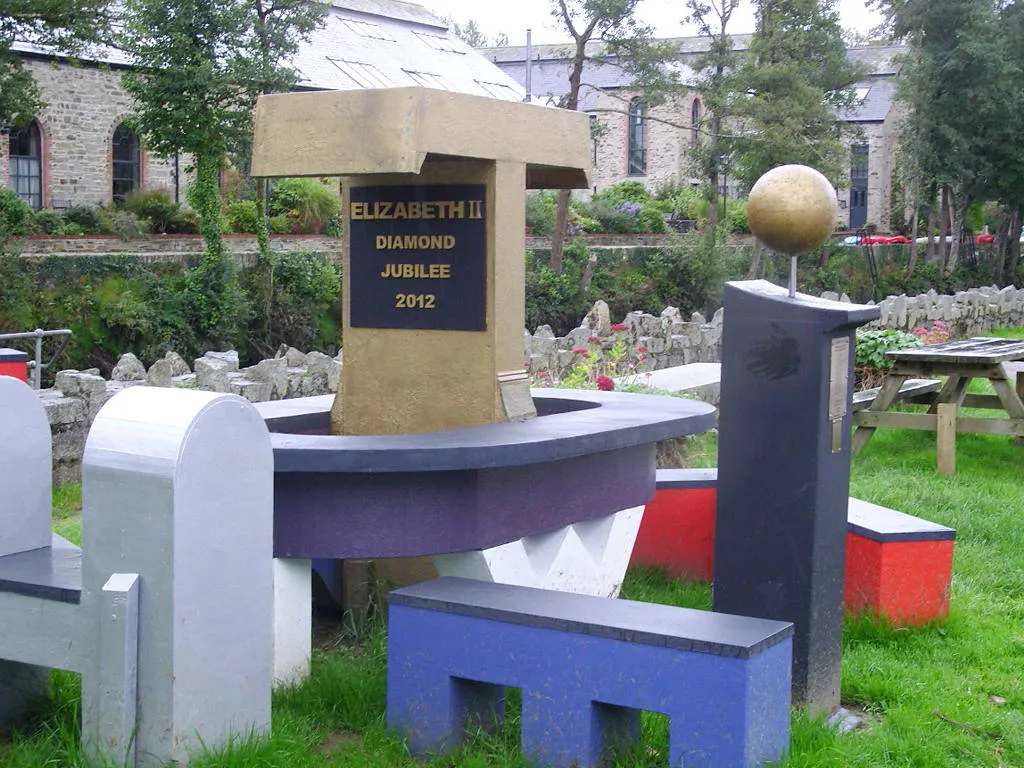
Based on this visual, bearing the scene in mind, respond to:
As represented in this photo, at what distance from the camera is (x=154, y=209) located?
24062mm

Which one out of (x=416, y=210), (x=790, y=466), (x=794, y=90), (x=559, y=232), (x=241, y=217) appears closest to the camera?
(x=790, y=466)

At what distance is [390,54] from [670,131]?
48.3ft

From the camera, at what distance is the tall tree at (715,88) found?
28.6m

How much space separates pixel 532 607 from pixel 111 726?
4.23ft

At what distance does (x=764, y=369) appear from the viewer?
4.64 metres

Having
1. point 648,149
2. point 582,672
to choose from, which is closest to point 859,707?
point 582,672

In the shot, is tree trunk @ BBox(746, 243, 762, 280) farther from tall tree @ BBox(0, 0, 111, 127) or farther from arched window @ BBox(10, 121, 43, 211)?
tall tree @ BBox(0, 0, 111, 127)

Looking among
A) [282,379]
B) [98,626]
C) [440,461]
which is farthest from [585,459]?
[282,379]

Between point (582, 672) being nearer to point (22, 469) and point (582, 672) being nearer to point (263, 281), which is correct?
point (22, 469)

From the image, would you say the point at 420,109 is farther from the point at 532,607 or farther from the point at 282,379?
the point at 282,379

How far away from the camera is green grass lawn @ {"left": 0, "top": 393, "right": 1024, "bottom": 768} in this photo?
4.07 meters

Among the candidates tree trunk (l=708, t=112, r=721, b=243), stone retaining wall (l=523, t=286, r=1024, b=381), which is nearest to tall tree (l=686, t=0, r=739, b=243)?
tree trunk (l=708, t=112, r=721, b=243)

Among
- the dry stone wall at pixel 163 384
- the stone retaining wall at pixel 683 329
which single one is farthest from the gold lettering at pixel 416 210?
the dry stone wall at pixel 163 384

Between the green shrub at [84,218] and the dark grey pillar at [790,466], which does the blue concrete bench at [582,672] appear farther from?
the green shrub at [84,218]
